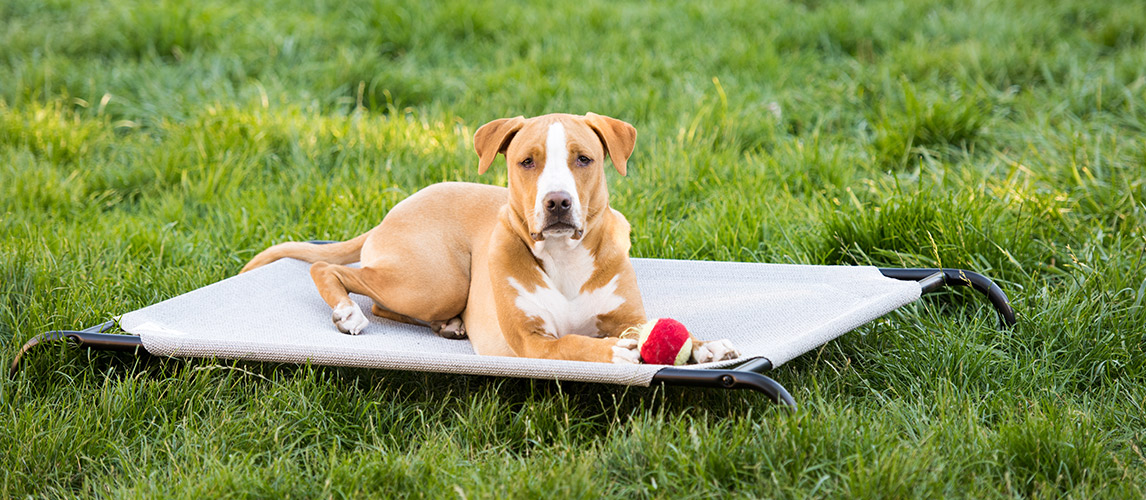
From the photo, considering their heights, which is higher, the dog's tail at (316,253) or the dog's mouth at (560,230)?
the dog's mouth at (560,230)

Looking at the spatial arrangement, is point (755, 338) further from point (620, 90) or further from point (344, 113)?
point (344, 113)

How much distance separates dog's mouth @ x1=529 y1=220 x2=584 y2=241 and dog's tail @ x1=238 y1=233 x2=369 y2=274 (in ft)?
4.14

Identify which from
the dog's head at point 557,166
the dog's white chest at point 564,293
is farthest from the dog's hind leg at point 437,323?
the dog's head at point 557,166

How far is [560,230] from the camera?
9.62 ft

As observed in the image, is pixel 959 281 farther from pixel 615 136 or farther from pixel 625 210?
pixel 625 210

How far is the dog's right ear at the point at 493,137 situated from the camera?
3174 millimetres

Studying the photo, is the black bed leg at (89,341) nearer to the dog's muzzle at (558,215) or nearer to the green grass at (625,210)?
the green grass at (625,210)

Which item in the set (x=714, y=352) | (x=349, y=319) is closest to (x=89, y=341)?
(x=349, y=319)

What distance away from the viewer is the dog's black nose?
2875mm

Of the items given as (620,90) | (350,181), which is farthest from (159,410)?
(620,90)

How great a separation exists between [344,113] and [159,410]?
373cm

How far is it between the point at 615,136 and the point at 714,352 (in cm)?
83

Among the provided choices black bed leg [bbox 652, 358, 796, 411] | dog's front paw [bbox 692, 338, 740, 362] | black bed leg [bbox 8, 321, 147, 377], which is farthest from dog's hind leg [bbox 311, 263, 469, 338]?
black bed leg [bbox 652, 358, 796, 411]

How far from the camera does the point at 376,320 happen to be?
12.2ft
